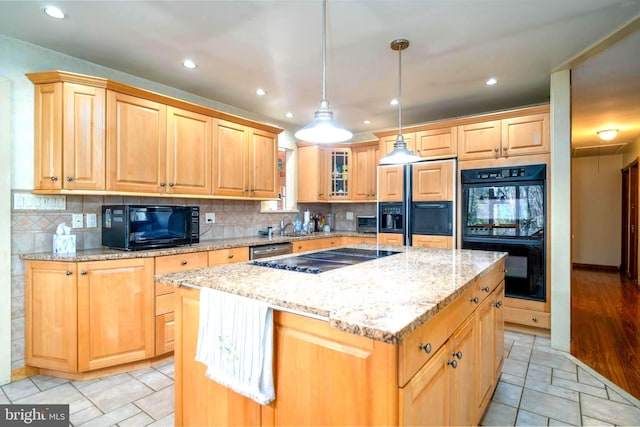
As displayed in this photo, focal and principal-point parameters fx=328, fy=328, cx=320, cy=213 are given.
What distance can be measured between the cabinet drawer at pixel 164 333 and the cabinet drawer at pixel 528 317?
125 inches

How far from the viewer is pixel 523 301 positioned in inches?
127

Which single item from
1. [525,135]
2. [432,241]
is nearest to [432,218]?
[432,241]

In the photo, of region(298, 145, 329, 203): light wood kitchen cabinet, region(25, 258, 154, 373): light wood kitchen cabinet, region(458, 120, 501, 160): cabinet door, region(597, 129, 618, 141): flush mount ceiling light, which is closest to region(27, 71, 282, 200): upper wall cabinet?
region(25, 258, 154, 373): light wood kitchen cabinet

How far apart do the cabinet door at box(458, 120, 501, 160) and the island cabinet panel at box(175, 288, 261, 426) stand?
124 inches

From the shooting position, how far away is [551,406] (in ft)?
6.75

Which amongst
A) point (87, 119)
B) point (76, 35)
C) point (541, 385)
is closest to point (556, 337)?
point (541, 385)

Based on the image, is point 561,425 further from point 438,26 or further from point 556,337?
point 438,26

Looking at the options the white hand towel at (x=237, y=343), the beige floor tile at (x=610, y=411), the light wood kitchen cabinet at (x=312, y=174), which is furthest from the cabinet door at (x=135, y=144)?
the beige floor tile at (x=610, y=411)

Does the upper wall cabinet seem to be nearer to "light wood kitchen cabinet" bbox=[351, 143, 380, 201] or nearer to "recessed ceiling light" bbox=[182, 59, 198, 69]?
"recessed ceiling light" bbox=[182, 59, 198, 69]

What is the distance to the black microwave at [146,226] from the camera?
254 cm

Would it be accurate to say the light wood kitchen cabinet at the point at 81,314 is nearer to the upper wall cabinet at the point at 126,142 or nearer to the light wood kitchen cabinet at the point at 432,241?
the upper wall cabinet at the point at 126,142

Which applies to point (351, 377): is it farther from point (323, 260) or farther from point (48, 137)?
point (48, 137)

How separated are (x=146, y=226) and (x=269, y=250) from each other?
1254mm

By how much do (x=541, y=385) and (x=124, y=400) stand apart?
283cm
